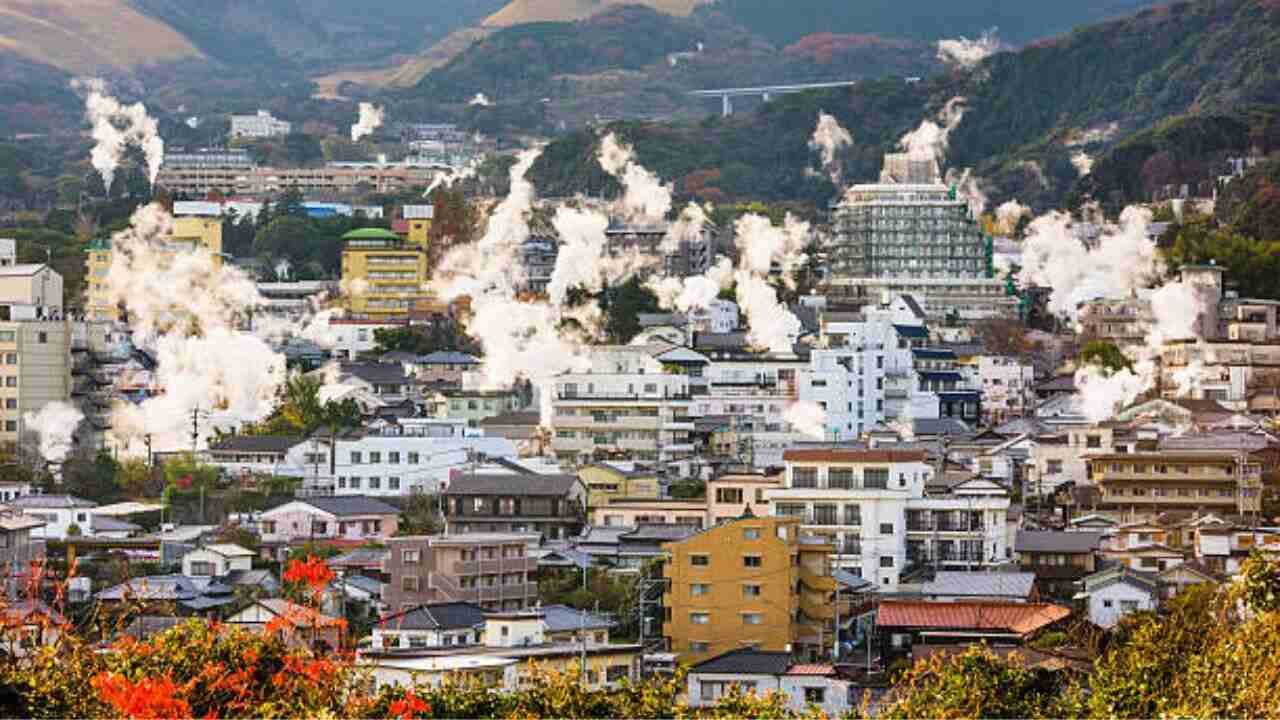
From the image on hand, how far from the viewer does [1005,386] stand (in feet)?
213

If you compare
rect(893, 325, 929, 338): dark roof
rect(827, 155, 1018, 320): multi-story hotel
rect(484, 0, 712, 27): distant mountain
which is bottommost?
rect(893, 325, 929, 338): dark roof

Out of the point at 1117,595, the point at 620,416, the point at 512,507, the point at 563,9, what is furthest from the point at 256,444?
the point at 563,9

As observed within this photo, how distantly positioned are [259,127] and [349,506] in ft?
249

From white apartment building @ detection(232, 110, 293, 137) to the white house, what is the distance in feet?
252

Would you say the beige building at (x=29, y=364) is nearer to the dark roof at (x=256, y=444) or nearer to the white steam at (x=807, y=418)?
the dark roof at (x=256, y=444)

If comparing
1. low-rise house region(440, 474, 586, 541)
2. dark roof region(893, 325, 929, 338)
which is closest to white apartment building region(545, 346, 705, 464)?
low-rise house region(440, 474, 586, 541)

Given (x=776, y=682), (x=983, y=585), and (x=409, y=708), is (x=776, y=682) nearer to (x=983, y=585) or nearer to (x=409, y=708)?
(x=983, y=585)

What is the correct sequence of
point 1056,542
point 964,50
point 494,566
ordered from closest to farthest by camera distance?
point 494,566 < point 1056,542 < point 964,50

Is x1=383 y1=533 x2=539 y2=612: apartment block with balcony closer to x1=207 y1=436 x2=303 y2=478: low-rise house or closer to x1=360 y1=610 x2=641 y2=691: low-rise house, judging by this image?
x1=360 y1=610 x2=641 y2=691: low-rise house

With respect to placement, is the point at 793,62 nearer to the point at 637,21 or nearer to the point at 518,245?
the point at 637,21

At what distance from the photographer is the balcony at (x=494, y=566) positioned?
41.0 m

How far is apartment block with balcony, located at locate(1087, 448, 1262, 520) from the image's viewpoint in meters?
47.5

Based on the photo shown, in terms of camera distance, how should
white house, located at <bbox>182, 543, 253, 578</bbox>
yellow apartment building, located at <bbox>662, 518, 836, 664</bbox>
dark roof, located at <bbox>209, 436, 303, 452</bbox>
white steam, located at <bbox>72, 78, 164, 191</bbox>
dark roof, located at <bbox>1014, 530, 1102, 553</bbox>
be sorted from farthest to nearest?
1. white steam, located at <bbox>72, 78, 164, 191</bbox>
2. dark roof, located at <bbox>209, 436, 303, 452</bbox>
3. white house, located at <bbox>182, 543, 253, 578</bbox>
4. dark roof, located at <bbox>1014, 530, 1102, 553</bbox>
5. yellow apartment building, located at <bbox>662, 518, 836, 664</bbox>

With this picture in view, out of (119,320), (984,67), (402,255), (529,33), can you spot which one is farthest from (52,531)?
(529,33)
